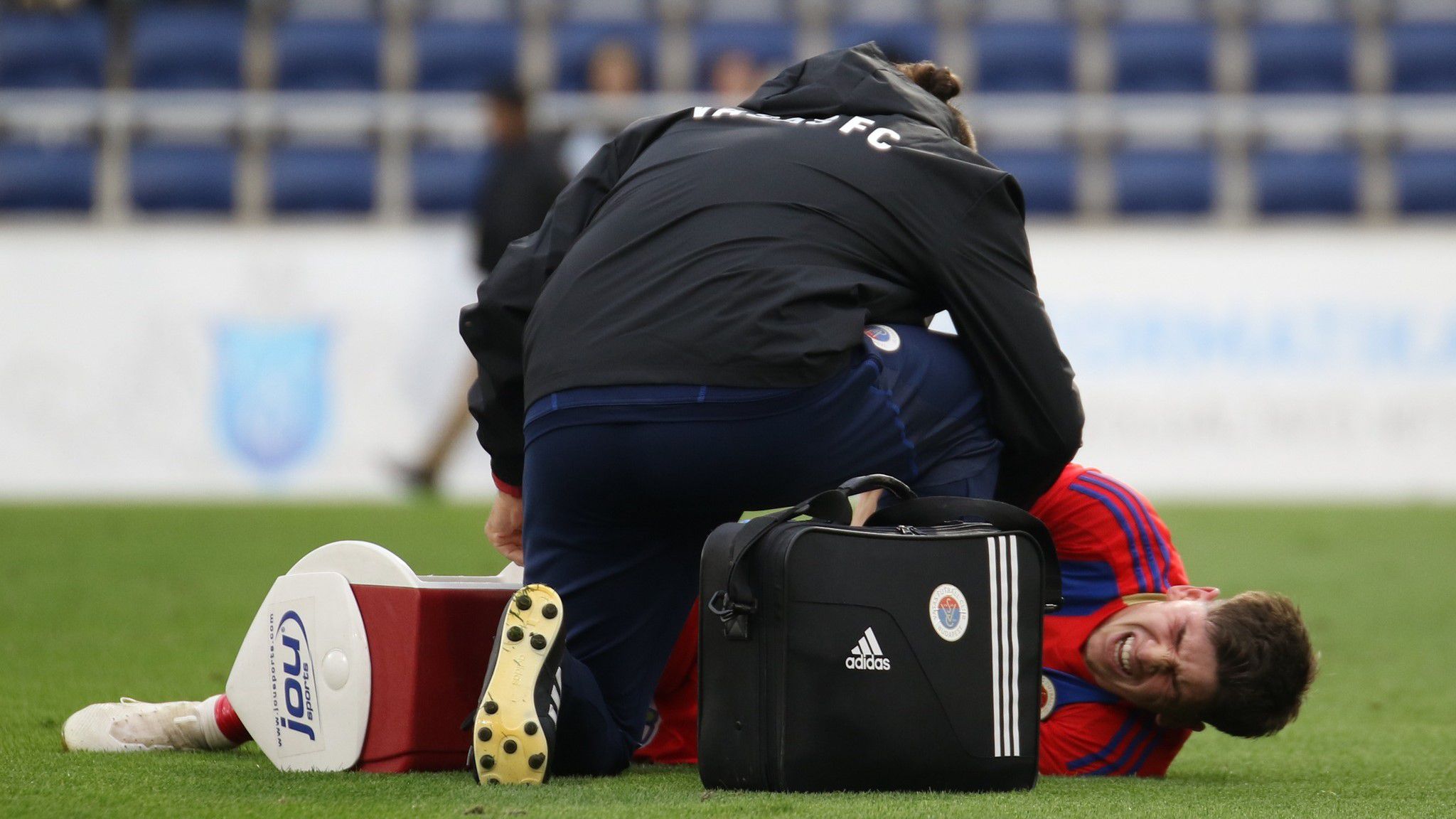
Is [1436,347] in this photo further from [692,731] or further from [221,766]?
[221,766]

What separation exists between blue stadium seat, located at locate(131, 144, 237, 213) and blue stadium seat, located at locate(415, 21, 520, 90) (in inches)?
58.0

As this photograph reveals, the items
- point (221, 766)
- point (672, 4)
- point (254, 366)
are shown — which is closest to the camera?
point (221, 766)

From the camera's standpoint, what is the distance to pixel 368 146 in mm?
11039

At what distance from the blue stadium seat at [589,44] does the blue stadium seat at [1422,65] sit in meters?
5.17

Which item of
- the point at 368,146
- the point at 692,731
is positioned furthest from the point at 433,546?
the point at 368,146

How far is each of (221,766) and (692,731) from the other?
0.80 m

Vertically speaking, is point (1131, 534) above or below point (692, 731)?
above

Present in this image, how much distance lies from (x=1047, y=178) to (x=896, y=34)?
1.57 metres

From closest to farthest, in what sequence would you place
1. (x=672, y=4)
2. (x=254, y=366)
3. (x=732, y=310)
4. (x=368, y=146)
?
(x=732, y=310), (x=254, y=366), (x=368, y=146), (x=672, y=4)

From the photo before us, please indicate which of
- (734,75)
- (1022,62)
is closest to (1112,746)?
(734,75)

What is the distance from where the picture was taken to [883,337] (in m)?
2.39

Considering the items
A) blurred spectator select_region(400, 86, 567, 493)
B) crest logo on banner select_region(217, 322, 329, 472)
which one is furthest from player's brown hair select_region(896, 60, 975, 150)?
crest logo on banner select_region(217, 322, 329, 472)

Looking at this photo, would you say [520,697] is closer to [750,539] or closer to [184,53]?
[750,539]

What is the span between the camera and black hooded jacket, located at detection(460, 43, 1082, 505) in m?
2.28
